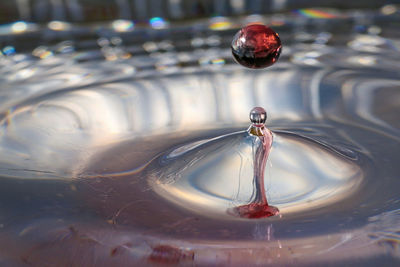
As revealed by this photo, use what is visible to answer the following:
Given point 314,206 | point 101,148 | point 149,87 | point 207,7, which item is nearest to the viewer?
point 314,206

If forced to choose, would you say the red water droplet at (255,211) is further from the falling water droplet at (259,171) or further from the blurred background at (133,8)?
the blurred background at (133,8)

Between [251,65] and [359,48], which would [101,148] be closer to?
[251,65]

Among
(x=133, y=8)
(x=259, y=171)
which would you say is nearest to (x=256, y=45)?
(x=259, y=171)

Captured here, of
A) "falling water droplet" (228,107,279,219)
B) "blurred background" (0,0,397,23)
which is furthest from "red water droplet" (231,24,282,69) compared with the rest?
"blurred background" (0,0,397,23)

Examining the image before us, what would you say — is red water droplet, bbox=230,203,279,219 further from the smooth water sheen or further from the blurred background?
the blurred background

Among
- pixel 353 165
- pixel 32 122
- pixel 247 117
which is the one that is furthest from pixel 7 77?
pixel 353 165

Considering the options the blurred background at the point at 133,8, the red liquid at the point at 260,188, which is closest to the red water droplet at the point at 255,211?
the red liquid at the point at 260,188
